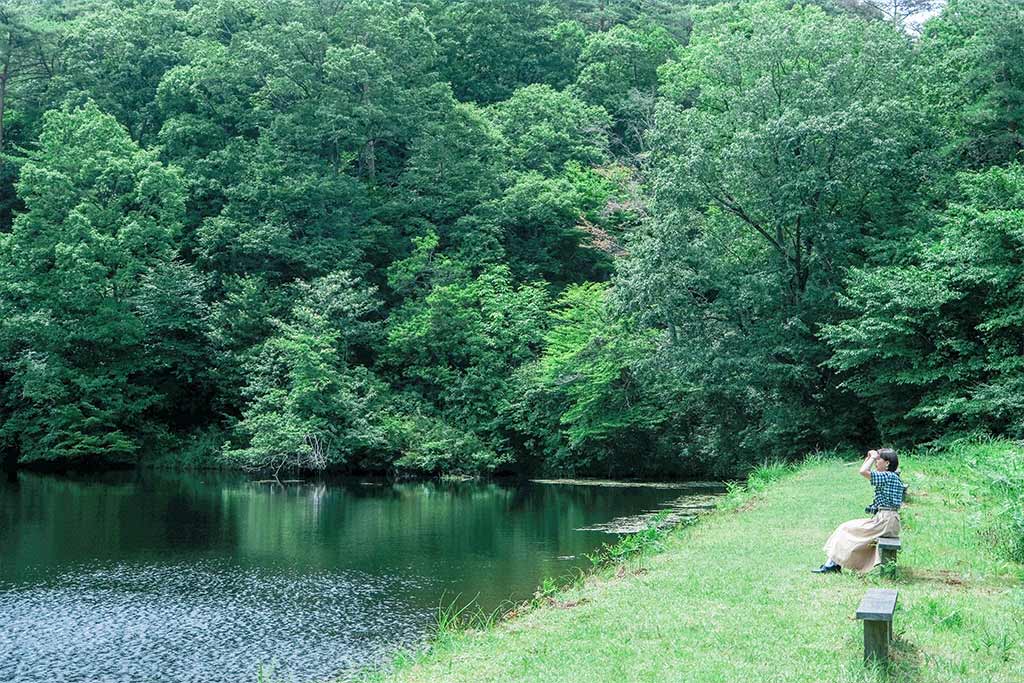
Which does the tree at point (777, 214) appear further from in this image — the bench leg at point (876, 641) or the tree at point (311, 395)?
the bench leg at point (876, 641)

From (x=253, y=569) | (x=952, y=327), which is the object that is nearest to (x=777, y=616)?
(x=253, y=569)

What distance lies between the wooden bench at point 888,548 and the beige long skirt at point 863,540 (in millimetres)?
67

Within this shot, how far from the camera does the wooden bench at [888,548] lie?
9.92 metres

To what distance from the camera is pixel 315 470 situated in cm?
3700

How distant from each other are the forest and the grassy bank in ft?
38.9

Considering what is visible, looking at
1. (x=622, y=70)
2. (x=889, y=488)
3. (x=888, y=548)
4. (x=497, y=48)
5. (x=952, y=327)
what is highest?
(x=497, y=48)

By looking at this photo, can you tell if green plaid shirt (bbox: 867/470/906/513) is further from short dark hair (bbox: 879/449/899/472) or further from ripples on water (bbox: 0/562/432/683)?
ripples on water (bbox: 0/562/432/683)

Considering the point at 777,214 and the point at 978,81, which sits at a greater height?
the point at 978,81

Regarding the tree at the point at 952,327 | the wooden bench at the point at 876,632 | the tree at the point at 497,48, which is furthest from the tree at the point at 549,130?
the wooden bench at the point at 876,632

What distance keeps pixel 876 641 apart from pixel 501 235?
1443 inches

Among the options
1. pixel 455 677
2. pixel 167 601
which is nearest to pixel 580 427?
pixel 167 601

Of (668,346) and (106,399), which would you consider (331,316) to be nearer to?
(106,399)

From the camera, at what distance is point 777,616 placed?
8.58 m

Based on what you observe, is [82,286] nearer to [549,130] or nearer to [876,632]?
[549,130]
